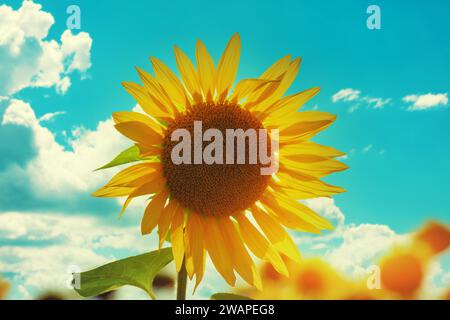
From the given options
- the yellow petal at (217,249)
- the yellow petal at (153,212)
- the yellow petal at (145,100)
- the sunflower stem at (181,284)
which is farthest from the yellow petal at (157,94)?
the sunflower stem at (181,284)

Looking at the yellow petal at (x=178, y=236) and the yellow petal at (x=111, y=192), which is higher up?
the yellow petal at (x=111, y=192)

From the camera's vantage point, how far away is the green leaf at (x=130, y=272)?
1.55 meters

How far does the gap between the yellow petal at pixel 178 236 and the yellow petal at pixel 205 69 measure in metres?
0.41

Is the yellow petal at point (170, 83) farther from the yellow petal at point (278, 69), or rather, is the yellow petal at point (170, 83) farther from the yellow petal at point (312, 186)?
the yellow petal at point (312, 186)

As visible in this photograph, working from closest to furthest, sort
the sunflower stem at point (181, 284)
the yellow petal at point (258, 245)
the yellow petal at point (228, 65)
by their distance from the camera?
the sunflower stem at point (181, 284)
the yellow petal at point (228, 65)
the yellow petal at point (258, 245)

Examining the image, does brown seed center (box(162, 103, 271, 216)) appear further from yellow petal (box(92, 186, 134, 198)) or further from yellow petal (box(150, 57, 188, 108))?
yellow petal (box(92, 186, 134, 198))

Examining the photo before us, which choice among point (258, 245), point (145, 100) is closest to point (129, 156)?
point (145, 100)

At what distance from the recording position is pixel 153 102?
62.9 inches

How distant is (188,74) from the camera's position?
1.65 metres

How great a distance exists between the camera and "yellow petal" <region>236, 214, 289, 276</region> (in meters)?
1.73

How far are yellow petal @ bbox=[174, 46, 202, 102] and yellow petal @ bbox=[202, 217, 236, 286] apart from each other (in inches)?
16.8

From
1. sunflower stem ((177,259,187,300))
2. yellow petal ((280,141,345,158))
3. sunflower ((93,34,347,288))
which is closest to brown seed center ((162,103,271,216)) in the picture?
sunflower ((93,34,347,288))

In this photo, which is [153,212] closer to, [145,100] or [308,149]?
[145,100]

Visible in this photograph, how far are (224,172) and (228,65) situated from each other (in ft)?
1.13
